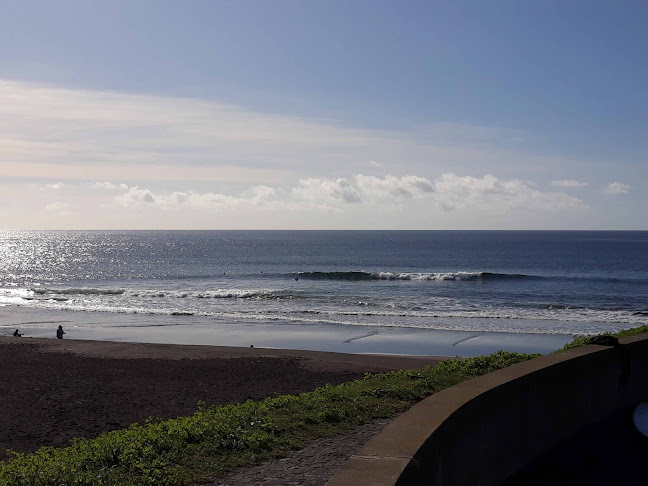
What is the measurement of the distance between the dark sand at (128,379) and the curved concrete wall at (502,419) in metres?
8.26

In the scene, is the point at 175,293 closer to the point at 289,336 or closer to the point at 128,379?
the point at 289,336

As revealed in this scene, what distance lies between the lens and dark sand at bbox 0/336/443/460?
44.4 ft

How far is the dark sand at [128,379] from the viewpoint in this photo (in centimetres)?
1355

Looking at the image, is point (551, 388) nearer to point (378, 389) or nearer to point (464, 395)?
point (464, 395)

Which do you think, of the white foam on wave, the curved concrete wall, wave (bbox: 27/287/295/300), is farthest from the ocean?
the curved concrete wall

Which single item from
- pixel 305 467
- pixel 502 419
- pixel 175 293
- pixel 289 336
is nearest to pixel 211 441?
pixel 305 467

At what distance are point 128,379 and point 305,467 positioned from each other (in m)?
12.9

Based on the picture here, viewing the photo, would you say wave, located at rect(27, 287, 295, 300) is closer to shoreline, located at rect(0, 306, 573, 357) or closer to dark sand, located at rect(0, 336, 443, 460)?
shoreline, located at rect(0, 306, 573, 357)

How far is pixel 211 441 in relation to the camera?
7895 millimetres

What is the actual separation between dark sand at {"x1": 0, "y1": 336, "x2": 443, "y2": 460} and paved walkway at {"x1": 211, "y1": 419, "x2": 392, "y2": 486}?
20.1ft

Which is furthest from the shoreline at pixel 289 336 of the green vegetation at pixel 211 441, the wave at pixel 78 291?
the green vegetation at pixel 211 441

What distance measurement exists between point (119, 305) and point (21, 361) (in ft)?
89.3

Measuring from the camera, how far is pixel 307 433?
8.26 m

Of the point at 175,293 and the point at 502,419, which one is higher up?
the point at 502,419
